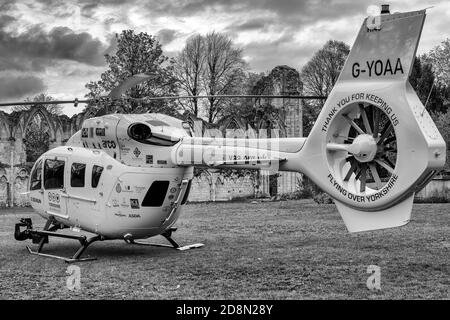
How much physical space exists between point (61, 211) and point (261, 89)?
34192mm

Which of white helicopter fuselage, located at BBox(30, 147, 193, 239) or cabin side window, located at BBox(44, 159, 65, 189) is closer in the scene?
white helicopter fuselage, located at BBox(30, 147, 193, 239)

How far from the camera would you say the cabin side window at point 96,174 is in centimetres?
1223

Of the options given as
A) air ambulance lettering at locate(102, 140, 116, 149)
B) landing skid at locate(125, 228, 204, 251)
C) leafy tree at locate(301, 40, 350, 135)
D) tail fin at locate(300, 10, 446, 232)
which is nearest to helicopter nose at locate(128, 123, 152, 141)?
air ambulance lettering at locate(102, 140, 116, 149)

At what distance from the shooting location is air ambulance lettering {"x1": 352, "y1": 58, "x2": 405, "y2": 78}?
332 inches

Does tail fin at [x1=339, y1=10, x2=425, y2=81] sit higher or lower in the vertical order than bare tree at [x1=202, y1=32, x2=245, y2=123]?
lower

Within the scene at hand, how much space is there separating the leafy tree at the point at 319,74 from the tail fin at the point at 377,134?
38754 mm

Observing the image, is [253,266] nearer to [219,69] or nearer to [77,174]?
[77,174]

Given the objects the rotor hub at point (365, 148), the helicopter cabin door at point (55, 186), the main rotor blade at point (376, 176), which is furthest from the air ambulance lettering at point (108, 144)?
the main rotor blade at point (376, 176)

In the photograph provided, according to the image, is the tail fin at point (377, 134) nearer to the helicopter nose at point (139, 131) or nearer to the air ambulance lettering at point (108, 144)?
the helicopter nose at point (139, 131)

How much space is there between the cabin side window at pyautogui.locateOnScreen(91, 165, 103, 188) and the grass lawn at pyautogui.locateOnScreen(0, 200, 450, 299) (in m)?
1.54

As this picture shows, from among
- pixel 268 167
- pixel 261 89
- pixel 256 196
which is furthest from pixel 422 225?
pixel 261 89

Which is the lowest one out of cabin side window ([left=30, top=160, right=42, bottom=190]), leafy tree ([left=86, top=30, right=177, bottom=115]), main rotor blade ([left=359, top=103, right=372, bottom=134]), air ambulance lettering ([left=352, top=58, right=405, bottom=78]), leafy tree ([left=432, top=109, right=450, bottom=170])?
cabin side window ([left=30, top=160, right=42, bottom=190])

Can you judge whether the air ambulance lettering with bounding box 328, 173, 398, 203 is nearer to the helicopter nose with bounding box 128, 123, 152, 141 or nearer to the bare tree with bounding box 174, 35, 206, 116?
the helicopter nose with bounding box 128, 123, 152, 141

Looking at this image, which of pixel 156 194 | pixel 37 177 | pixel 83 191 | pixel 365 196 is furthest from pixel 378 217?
pixel 37 177
